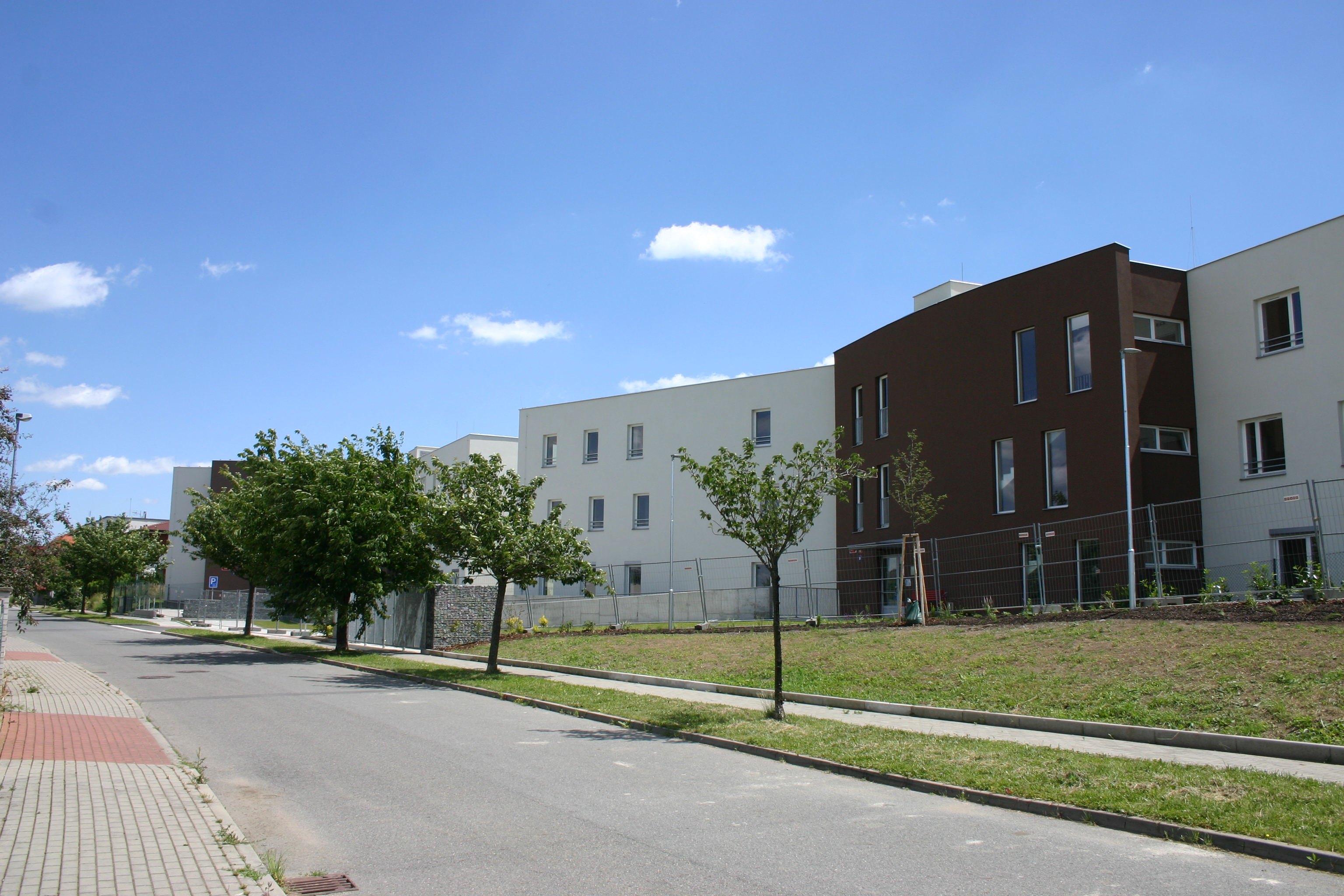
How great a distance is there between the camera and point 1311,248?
918 inches

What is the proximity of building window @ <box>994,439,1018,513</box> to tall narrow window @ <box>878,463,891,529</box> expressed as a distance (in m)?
4.86

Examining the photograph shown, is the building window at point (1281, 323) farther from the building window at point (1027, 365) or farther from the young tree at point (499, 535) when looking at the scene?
the young tree at point (499, 535)

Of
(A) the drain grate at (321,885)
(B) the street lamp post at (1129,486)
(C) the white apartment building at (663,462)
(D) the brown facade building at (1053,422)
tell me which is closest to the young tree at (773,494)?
(A) the drain grate at (321,885)

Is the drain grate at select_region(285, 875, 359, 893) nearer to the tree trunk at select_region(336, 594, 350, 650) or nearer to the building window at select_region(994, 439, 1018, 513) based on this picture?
the tree trunk at select_region(336, 594, 350, 650)

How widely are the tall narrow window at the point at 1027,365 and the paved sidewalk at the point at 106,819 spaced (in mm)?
23061

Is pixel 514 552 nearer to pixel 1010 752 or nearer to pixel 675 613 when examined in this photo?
pixel 1010 752

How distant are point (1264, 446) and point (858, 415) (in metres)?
13.8

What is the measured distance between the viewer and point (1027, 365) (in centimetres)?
2752

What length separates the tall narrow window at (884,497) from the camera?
107 ft

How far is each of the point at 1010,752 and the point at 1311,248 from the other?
775 inches

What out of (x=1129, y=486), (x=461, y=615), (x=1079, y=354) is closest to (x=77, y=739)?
(x=461, y=615)

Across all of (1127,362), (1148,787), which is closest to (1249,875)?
(1148,787)

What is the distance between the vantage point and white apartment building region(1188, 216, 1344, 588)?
22.6m

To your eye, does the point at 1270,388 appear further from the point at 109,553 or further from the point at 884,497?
the point at 109,553
